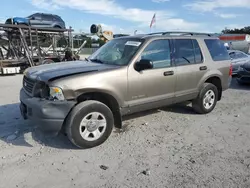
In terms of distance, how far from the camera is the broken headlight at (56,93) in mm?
3611

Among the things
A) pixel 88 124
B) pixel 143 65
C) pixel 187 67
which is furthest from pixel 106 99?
pixel 187 67

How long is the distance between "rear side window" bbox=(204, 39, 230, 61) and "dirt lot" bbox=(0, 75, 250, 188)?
58.8 inches

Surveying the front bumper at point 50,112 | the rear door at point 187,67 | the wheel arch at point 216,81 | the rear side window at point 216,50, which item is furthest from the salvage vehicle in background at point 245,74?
the front bumper at point 50,112

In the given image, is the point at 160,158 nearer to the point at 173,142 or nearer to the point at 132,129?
the point at 173,142

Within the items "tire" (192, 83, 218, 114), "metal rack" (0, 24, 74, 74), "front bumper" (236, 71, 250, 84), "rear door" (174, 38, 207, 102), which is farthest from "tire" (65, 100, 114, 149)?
"metal rack" (0, 24, 74, 74)

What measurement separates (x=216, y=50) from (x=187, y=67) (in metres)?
1.26

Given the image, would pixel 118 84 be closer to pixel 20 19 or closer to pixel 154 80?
pixel 154 80

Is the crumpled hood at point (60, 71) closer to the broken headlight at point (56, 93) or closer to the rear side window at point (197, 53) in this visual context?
the broken headlight at point (56, 93)

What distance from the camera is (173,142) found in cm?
427

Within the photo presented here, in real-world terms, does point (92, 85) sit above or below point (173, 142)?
above

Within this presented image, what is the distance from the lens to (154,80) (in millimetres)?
4617

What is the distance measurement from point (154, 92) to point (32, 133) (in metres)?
2.40

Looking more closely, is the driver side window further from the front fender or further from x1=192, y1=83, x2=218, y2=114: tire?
x1=192, y1=83, x2=218, y2=114: tire

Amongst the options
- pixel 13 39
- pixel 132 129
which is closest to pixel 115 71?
pixel 132 129
